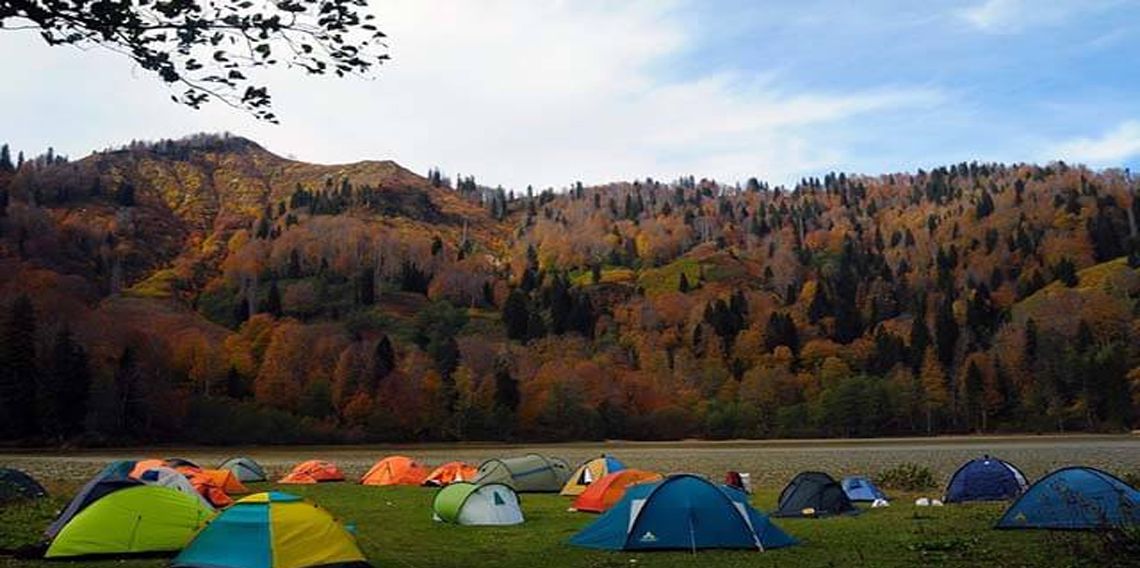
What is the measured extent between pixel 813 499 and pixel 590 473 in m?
11.0

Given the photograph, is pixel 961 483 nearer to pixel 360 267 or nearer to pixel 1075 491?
pixel 1075 491

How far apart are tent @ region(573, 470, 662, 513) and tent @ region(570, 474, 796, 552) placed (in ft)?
23.6

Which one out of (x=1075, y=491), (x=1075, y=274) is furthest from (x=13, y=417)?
(x=1075, y=274)

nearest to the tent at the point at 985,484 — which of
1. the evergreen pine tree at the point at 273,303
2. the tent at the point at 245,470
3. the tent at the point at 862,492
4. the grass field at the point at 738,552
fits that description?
the grass field at the point at 738,552

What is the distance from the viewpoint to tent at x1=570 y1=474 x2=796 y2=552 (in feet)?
53.6

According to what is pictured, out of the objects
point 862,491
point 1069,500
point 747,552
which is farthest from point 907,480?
point 747,552

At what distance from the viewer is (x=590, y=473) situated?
108 ft

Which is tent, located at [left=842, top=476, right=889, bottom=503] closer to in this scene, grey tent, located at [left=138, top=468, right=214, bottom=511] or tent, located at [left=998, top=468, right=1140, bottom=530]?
tent, located at [left=998, top=468, right=1140, bottom=530]

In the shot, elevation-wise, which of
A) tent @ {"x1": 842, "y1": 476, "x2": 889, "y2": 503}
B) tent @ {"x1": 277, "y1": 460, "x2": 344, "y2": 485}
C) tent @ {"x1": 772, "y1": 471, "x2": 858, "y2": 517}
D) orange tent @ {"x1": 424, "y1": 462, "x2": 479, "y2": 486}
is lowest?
tent @ {"x1": 277, "y1": 460, "x2": 344, "y2": 485}

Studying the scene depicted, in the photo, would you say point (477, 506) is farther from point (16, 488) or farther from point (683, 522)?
point (16, 488)

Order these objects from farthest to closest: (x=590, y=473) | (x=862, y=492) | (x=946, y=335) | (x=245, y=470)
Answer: (x=946, y=335) < (x=245, y=470) < (x=590, y=473) < (x=862, y=492)

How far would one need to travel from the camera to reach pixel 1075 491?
1762cm

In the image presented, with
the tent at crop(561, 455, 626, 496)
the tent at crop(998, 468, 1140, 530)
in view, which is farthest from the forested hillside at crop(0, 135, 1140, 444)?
the tent at crop(998, 468, 1140, 530)

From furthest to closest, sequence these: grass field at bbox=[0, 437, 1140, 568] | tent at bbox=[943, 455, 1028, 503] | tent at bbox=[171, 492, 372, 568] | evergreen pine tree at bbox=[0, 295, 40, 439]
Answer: evergreen pine tree at bbox=[0, 295, 40, 439], tent at bbox=[943, 455, 1028, 503], grass field at bbox=[0, 437, 1140, 568], tent at bbox=[171, 492, 372, 568]
